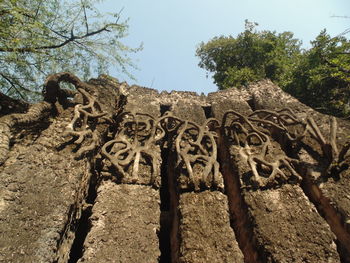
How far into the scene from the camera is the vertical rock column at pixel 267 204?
2.71 meters

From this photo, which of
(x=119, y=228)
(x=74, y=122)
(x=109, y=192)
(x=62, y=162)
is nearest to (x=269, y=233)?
(x=119, y=228)

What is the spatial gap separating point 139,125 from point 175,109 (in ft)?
4.04

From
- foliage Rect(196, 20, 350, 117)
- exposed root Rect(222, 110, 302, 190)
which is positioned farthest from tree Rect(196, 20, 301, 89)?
exposed root Rect(222, 110, 302, 190)

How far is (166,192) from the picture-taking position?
4.61 meters

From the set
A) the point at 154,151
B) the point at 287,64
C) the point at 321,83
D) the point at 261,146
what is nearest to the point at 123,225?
the point at 154,151

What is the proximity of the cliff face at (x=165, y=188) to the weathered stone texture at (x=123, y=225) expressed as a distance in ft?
0.04

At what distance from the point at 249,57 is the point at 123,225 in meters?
9.13

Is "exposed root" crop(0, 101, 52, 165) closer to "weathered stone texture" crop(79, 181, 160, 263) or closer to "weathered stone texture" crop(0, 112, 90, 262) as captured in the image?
"weathered stone texture" crop(0, 112, 90, 262)

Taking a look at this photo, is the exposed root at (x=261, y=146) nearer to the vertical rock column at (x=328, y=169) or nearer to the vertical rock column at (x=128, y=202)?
the vertical rock column at (x=328, y=169)

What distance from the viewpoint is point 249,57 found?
34.6 ft

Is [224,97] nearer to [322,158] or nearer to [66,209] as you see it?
[322,158]

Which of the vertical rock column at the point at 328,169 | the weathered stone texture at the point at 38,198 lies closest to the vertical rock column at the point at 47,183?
the weathered stone texture at the point at 38,198

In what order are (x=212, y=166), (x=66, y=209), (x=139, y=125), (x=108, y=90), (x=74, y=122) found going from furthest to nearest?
1. (x=108, y=90)
2. (x=139, y=125)
3. (x=74, y=122)
4. (x=212, y=166)
5. (x=66, y=209)

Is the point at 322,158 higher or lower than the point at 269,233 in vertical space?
higher
